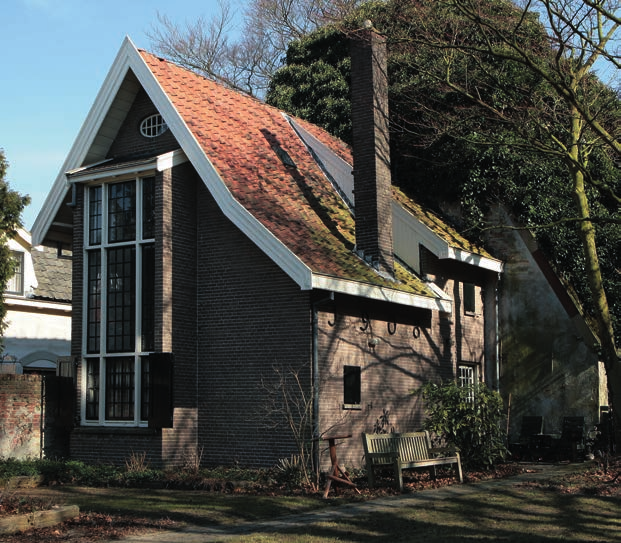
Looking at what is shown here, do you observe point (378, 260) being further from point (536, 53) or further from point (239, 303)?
point (536, 53)

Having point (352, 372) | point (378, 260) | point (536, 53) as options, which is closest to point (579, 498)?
point (352, 372)

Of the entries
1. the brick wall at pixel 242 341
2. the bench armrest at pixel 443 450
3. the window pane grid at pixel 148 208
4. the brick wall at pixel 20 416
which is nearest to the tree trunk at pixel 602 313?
the bench armrest at pixel 443 450

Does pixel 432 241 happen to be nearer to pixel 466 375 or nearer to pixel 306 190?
pixel 306 190

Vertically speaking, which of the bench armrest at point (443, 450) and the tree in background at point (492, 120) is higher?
the tree in background at point (492, 120)

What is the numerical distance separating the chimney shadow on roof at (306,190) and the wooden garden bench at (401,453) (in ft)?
15.6

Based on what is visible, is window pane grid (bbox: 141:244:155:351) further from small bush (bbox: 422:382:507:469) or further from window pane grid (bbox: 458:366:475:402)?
window pane grid (bbox: 458:366:475:402)

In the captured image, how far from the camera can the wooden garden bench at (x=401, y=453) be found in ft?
51.4

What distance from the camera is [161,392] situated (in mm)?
17688

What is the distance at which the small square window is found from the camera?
59.6 feet

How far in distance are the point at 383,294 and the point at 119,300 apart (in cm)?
576

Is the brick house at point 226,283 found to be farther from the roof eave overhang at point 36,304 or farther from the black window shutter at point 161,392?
the roof eave overhang at point 36,304

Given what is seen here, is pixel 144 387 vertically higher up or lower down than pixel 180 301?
lower down

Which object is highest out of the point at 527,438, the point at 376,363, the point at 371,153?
the point at 371,153

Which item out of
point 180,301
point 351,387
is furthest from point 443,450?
point 180,301
